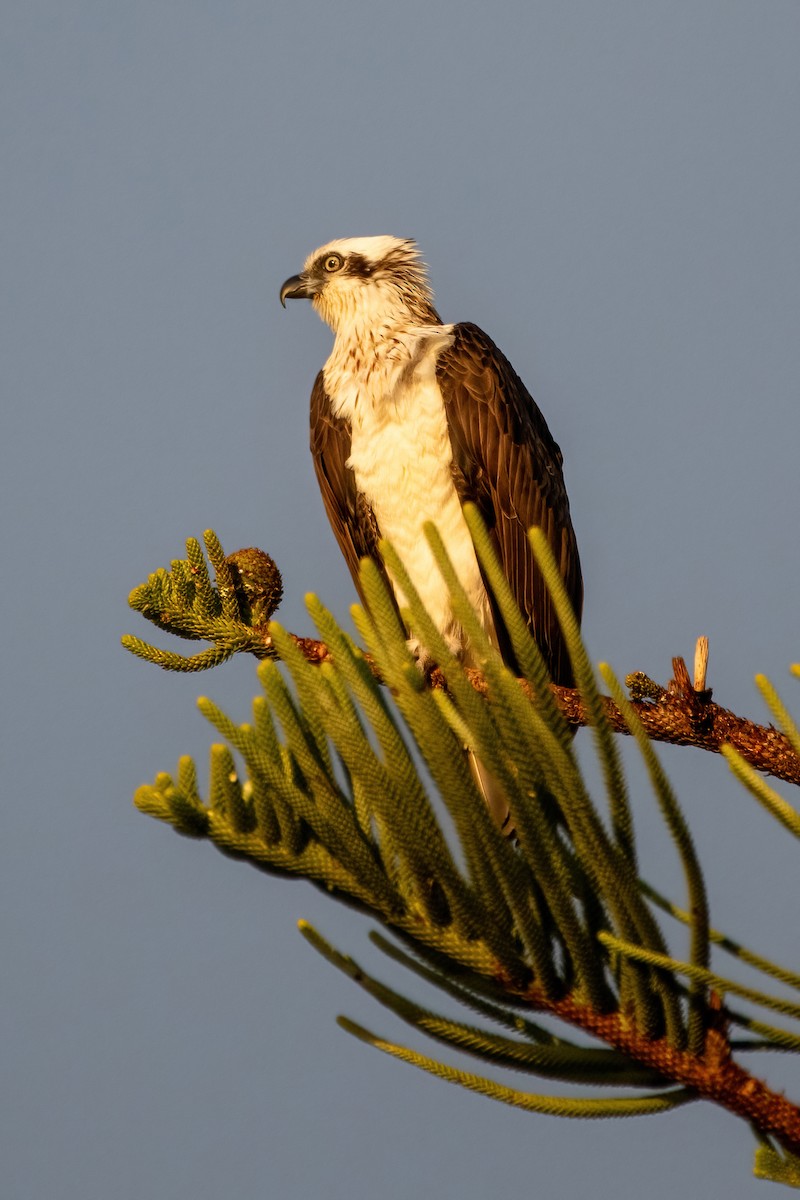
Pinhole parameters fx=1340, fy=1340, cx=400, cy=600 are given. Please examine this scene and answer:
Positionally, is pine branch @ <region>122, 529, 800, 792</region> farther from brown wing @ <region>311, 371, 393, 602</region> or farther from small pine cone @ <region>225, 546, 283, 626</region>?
brown wing @ <region>311, 371, 393, 602</region>

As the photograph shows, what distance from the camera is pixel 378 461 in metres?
7.21

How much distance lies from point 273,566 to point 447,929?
2.11 meters

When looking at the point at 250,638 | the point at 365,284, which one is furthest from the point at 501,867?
the point at 365,284

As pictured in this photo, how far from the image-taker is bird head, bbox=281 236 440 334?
825 centimetres

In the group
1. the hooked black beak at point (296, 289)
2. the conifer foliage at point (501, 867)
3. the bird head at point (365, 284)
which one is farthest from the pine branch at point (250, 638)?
the hooked black beak at point (296, 289)

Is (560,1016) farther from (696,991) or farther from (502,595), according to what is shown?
(502,595)

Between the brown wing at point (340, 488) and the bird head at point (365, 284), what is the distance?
2.43 feet

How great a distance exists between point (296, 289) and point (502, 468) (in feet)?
7.85

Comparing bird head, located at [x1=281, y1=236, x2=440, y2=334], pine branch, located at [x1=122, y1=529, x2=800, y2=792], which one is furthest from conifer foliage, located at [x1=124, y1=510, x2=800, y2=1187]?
bird head, located at [x1=281, y1=236, x2=440, y2=334]

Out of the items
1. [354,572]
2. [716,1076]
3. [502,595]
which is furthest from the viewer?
[354,572]

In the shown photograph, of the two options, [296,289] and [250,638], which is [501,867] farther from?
[296,289]

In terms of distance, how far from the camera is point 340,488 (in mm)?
7551

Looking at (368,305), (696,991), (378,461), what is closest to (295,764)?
(696,991)

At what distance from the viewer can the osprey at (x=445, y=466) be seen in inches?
281
